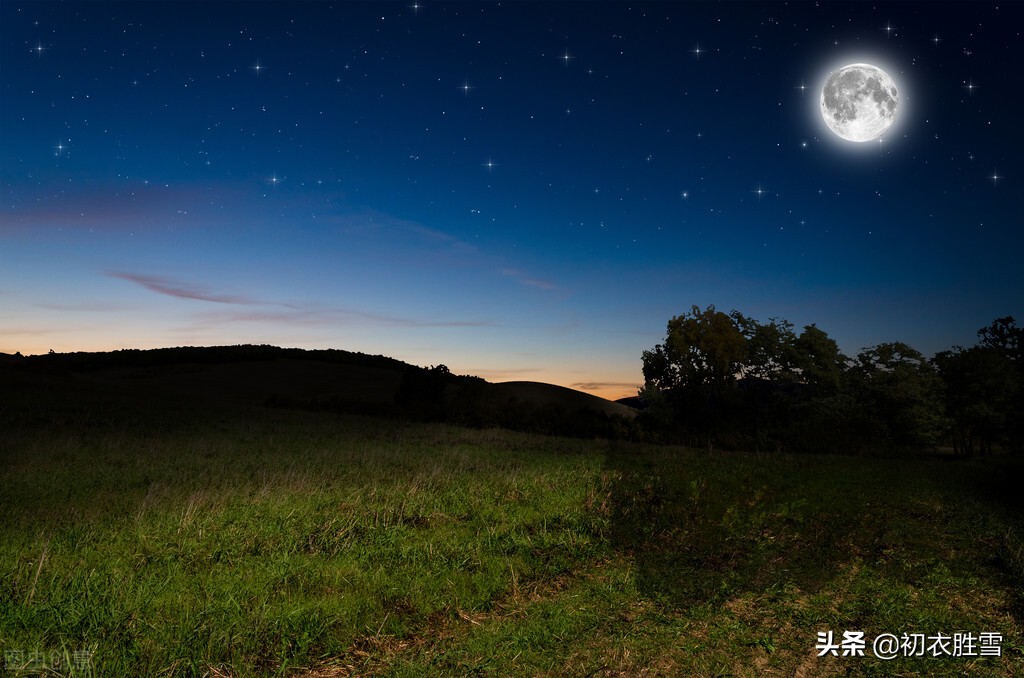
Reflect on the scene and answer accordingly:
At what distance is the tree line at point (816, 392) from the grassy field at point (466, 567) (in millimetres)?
26252

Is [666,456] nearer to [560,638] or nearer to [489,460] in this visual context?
[489,460]

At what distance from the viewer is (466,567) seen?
365 inches

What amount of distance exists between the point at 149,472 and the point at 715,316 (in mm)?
44685

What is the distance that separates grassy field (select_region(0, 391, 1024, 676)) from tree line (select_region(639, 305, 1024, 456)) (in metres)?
26.3

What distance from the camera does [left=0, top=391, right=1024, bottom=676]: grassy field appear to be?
21.6ft

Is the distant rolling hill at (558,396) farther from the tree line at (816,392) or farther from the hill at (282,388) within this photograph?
the tree line at (816,392)

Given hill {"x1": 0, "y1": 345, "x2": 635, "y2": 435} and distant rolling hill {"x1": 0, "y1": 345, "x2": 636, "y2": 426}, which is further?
distant rolling hill {"x1": 0, "y1": 345, "x2": 636, "y2": 426}

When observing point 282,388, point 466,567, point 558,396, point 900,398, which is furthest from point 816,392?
point 282,388

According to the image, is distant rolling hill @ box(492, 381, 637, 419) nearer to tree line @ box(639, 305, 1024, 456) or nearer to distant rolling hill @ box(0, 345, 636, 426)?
distant rolling hill @ box(0, 345, 636, 426)

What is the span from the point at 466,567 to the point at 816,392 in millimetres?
48412

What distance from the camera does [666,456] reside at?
2311 centimetres

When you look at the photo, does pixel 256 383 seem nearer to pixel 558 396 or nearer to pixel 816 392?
pixel 558 396

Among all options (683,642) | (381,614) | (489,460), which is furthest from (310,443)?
(683,642)

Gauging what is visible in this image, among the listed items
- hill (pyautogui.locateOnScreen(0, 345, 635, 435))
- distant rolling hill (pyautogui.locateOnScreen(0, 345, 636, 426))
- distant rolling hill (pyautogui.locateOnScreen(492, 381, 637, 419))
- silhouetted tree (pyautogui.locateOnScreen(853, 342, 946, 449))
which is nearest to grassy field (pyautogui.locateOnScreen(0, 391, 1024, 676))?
hill (pyautogui.locateOnScreen(0, 345, 635, 435))
